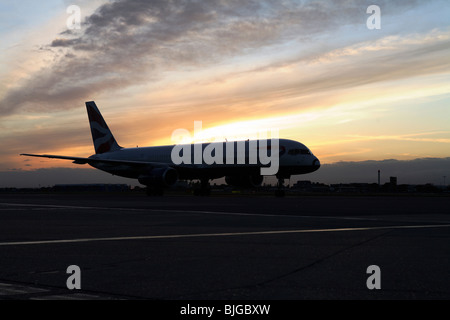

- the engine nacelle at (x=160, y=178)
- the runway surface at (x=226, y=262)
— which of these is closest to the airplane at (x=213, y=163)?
the engine nacelle at (x=160, y=178)

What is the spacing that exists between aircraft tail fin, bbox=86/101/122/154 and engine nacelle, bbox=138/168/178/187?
13.2 meters

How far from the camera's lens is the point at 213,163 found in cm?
3872

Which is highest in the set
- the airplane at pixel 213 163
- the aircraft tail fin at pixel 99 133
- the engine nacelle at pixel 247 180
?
the aircraft tail fin at pixel 99 133

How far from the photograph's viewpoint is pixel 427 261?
20.5ft

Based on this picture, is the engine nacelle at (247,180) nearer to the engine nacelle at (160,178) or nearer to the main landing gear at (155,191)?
the engine nacelle at (160,178)

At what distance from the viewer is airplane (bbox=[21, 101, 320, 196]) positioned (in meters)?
35.6

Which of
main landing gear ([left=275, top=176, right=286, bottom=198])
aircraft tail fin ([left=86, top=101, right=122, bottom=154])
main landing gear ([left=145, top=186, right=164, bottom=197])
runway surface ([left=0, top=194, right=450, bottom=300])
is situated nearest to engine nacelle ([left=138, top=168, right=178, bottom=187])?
main landing gear ([left=145, top=186, right=164, bottom=197])

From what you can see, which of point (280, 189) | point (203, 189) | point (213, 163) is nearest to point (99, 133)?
point (203, 189)

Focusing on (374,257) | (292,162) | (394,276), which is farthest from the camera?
(292,162)

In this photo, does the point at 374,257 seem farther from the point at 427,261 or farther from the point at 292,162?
the point at 292,162

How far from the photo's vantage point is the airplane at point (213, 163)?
1401 inches

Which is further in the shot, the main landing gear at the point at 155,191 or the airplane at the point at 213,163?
the main landing gear at the point at 155,191

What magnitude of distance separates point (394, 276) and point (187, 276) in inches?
86.2
